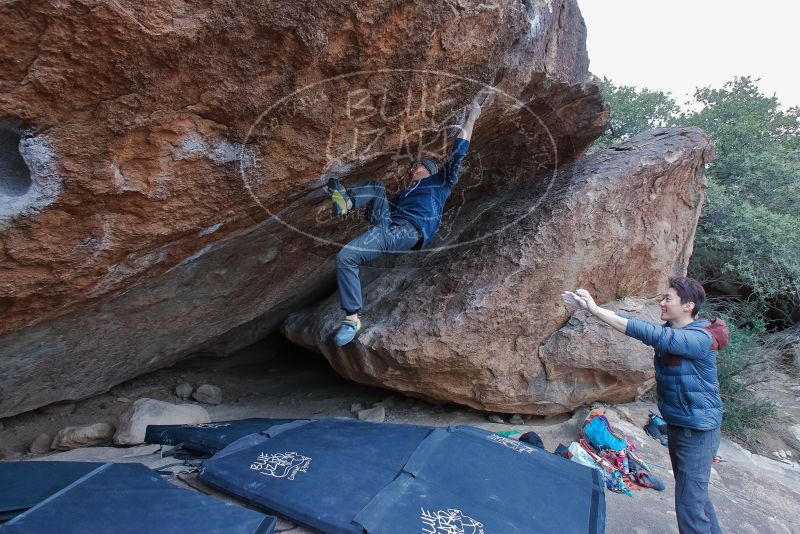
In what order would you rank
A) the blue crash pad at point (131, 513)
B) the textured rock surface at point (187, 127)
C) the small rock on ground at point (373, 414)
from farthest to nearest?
the small rock on ground at point (373, 414) < the blue crash pad at point (131, 513) < the textured rock surface at point (187, 127)

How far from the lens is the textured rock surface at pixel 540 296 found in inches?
158

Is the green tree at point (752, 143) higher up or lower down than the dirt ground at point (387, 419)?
higher up

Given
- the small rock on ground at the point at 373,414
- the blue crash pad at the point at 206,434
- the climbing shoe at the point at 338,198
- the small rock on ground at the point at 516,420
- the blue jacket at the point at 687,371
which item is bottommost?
Result: the small rock on ground at the point at 373,414

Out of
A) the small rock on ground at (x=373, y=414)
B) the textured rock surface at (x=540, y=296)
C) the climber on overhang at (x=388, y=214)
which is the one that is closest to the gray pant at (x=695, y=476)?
the textured rock surface at (x=540, y=296)

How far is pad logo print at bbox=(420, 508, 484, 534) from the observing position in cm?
214

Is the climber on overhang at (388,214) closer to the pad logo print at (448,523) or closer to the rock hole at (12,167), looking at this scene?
the pad logo print at (448,523)

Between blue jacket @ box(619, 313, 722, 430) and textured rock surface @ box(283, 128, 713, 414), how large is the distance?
5.58 feet

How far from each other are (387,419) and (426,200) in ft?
7.72

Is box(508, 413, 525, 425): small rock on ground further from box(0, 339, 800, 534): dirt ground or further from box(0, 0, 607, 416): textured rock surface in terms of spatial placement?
box(0, 0, 607, 416): textured rock surface

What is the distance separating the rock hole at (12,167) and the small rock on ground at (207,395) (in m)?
3.99

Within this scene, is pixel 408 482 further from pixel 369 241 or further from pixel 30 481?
pixel 30 481

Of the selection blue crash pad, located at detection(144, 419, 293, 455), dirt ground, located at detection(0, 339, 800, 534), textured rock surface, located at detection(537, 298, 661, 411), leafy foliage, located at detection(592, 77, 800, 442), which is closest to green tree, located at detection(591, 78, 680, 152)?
leafy foliage, located at detection(592, 77, 800, 442)

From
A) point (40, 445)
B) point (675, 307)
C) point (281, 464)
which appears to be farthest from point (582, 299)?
point (40, 445)

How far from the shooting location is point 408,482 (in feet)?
8.26
